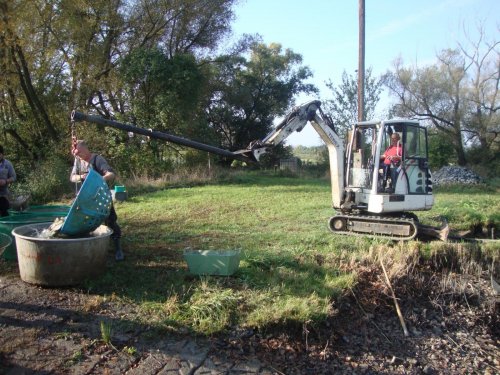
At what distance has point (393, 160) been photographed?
8.70 m

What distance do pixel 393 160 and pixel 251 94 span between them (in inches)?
812

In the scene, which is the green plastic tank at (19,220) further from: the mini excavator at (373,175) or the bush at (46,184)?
the bush at (46,184)

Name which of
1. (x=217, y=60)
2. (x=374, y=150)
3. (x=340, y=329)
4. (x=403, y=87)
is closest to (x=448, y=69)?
(x=403, y=87)

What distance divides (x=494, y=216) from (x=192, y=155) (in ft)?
49.8

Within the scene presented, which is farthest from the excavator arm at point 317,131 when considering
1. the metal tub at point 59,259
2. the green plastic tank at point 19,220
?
the metal tub at point 59,259

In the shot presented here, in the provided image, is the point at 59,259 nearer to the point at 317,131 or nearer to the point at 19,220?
the point at 19,220

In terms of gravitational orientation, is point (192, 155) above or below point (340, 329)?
above

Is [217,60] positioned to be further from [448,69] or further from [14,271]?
[14,271]

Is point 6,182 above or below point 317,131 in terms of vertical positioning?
below

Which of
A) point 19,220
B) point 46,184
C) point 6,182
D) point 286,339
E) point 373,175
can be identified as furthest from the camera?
point 46,184

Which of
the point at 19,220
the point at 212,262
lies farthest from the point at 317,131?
the point at 19,220

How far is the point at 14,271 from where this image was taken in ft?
19.7

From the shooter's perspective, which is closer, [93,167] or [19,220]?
[93,167]

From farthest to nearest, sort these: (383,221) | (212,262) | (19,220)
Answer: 1. (383,221)
2. (19,220)
3. (212,262)
